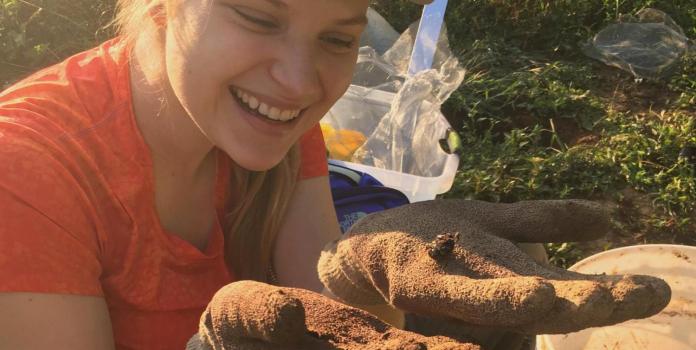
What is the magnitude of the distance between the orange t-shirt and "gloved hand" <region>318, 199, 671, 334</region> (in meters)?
0.45

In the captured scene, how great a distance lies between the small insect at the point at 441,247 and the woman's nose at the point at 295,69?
0.42m

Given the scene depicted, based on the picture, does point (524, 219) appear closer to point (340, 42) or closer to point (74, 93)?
point (340, 42)

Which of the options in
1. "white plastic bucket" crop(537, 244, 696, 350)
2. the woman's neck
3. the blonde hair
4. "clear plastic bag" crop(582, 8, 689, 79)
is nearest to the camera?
the woman's neck

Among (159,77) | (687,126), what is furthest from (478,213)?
(687,126)

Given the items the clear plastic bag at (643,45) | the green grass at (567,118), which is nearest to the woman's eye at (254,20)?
the green grass at (567,118)

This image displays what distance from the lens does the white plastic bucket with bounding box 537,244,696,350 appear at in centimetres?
189

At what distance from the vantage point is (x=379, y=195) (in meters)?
2.14

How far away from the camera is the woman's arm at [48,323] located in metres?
1.20

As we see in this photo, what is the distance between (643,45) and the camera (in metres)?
3.71

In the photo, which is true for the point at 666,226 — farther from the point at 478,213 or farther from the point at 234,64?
the point at 234,64

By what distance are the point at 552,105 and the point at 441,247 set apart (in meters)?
2.48

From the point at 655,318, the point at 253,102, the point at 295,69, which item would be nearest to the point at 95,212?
the point at 253,102

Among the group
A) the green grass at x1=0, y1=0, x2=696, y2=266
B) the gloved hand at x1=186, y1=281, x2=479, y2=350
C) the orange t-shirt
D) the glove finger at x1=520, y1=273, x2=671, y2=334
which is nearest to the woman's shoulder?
the orange t-shirt

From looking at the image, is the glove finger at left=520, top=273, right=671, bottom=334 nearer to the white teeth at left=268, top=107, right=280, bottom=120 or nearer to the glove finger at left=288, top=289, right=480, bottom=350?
the glove finger at left=288, top=289, right=480, bottom=350
